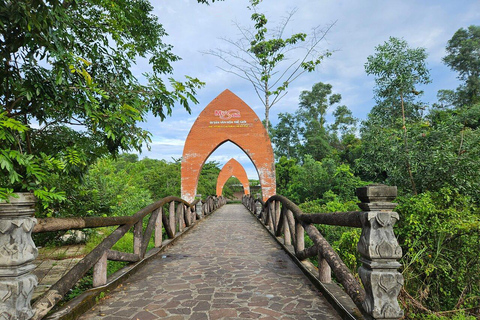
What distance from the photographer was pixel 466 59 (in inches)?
944

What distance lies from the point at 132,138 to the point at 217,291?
77.5 inches

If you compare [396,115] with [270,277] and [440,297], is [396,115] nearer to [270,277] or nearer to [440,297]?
[440,297]

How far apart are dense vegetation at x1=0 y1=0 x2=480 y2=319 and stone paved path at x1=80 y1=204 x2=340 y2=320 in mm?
1250

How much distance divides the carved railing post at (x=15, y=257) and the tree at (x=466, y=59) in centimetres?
2928

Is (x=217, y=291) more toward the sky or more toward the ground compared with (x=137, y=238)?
more toward the ground

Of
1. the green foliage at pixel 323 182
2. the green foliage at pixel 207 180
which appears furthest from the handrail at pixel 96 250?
the green foliage at pixel 207 180

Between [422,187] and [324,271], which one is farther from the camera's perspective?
[422,187]

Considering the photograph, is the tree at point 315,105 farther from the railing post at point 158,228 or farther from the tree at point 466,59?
the railing post at point 158,228

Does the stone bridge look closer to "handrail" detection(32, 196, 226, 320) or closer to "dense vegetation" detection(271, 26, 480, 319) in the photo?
"handrail" detection(32, 196, 226, 320)

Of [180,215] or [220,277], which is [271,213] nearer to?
[180,215]

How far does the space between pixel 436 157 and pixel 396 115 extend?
2.43 meters

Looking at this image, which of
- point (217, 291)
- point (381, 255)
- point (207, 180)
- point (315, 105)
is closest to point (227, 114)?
point (207, 180)

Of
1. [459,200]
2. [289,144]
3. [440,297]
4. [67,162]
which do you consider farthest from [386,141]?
[289,144]

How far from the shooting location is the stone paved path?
2.45 metres
